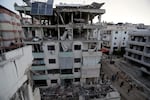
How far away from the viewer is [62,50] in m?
14.1

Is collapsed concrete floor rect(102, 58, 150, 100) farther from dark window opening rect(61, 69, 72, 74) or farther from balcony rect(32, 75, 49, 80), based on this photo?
balcony rect(32, 75, 49, 80)

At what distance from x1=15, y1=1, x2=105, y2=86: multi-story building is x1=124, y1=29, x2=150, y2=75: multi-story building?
1206 centimetres

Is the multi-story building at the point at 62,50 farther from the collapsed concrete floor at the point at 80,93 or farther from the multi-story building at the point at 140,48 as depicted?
the multi-story building at the point at 140,48

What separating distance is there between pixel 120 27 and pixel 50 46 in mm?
28388

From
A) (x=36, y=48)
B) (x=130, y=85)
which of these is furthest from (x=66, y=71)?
Result: (x=130, y=85)

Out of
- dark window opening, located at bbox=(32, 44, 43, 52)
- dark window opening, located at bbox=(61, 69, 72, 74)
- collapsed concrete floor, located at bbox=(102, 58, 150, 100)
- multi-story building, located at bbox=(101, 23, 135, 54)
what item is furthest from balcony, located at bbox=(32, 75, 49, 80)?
multi-story building, located at bbox=(101, 23, 135, 54)

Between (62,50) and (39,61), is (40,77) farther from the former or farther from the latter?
(62,50)

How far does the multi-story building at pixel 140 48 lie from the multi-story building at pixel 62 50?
12.1 m

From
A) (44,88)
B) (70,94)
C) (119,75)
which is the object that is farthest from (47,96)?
(119,75)

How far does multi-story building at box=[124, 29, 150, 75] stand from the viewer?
1994 centimetres

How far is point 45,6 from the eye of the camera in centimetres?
1370

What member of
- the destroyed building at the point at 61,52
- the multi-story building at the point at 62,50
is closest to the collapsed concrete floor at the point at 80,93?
the destroyed building at the point at 61,52

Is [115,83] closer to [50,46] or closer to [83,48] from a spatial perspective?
[83,48]

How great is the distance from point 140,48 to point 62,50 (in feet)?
60.5
